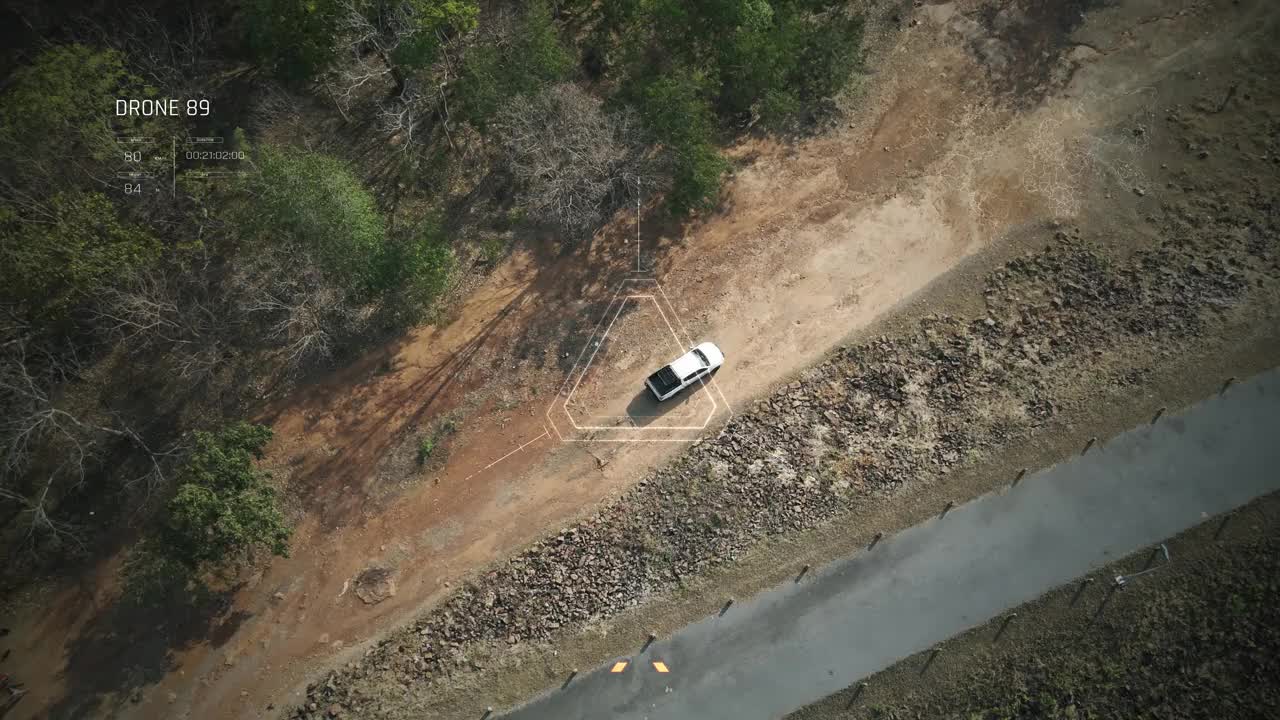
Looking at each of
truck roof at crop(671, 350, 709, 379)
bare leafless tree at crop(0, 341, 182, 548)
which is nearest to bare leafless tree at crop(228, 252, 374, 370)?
bare leafless tree at crop(0, 341, 182, 548)

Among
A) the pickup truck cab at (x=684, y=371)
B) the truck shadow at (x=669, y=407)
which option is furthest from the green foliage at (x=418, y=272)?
the pickup truck cab at (x=684, y=371)

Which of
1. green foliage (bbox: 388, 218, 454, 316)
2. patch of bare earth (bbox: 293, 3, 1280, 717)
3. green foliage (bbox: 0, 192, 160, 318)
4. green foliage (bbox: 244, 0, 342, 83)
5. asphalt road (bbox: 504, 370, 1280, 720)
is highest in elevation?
green foliage (bbox: 244, 0, 342, 83)

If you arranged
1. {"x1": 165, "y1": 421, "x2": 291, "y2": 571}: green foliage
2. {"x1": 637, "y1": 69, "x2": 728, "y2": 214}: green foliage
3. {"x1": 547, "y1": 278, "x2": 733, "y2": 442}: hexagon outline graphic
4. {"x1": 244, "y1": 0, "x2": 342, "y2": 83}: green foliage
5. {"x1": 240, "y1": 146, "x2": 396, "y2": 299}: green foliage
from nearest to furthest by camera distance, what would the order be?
{"x1": 165, "y1": 421, "x2": 291, "y2": 571}: green foliage, {"x1": 240, "y1": 146, "x2": 396, "y2": 299}: green foliage, {"x1": 547, "y1": 278, "x2": 733, "y2": 442}: hexagon outline graphic, {"x1": 244, "y1": 0, "x2": 342, "y2": 83}: green foliage, {"x1": 637, "y1": 69, "x2": 728, "y2": 214}: green foliage

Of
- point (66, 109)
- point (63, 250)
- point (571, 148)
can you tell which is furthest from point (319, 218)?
A: point (571, 148)

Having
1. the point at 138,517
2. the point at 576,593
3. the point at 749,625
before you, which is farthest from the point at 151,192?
the point at 749,625

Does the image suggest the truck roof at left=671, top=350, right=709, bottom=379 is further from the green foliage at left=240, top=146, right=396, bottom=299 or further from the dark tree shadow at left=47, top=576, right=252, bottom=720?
the dark tree shadow at left=47, top=576, right=252, bottom=720

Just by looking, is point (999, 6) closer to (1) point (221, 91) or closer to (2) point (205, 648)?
(1) point (221, 91)
